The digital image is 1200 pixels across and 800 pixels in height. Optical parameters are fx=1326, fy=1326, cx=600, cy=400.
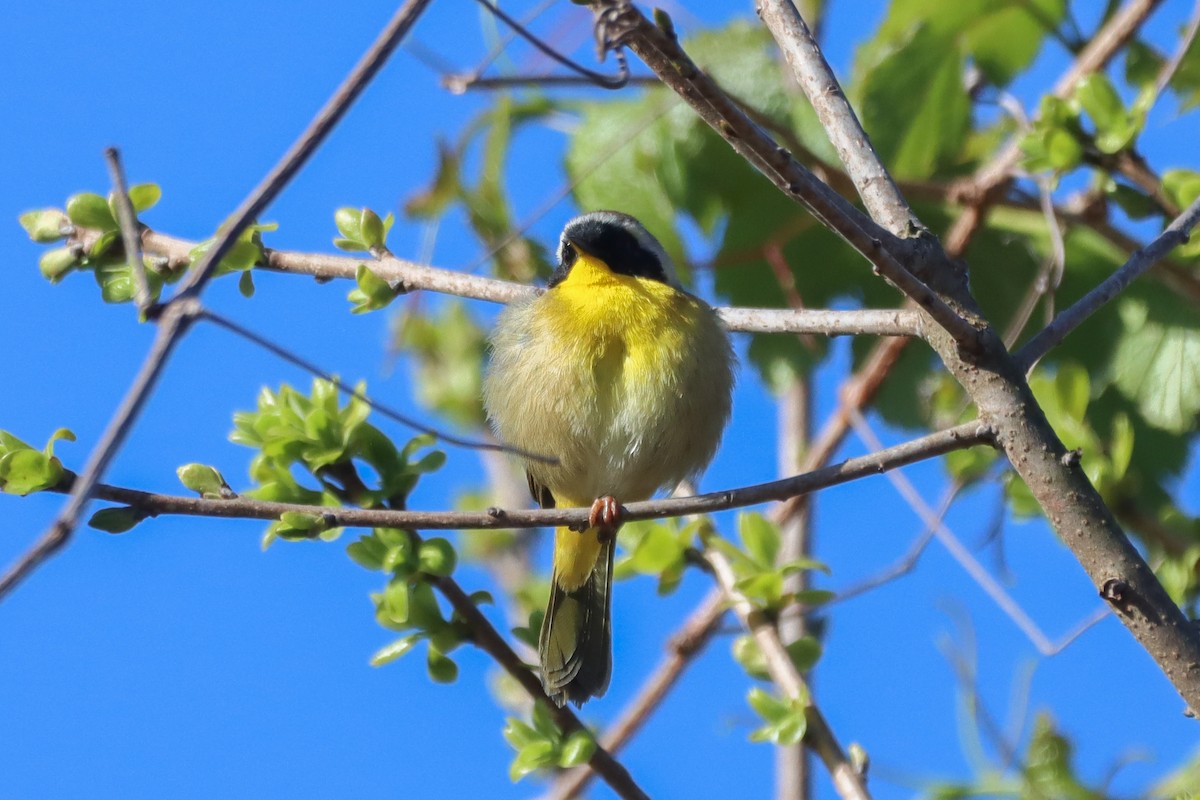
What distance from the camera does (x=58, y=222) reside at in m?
3.22

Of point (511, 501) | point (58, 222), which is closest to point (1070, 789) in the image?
point (58, 222)

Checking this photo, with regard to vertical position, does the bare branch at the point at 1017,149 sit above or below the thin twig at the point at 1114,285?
above

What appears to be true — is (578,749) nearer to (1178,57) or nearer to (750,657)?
(750,657)

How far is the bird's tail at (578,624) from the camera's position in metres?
3.57

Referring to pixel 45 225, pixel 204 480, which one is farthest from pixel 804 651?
pixel 45 225

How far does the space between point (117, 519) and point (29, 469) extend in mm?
212

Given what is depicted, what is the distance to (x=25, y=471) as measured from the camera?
7.42ft

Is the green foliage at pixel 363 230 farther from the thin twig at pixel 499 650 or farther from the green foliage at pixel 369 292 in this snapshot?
the thin twig at pixel 499 650

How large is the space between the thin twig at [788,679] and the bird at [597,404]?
0.43 metres

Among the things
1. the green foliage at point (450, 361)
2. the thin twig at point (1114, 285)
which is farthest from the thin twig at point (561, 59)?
the green foliage at point (450, 361)

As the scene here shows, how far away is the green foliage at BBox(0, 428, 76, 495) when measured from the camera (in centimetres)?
225

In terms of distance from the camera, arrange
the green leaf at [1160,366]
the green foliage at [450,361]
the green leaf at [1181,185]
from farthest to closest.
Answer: the green foliage at [450,361] → the green leaf at [1160,366] → the green leaf at [1181,185]

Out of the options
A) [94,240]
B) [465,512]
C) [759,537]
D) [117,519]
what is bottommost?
[465,512]

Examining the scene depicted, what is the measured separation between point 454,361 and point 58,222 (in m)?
2.90
